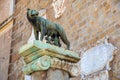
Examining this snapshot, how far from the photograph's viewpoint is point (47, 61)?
10.4ft

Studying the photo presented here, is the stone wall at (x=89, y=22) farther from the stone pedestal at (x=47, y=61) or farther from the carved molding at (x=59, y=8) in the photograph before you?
the stone pedestal at (x=47, y=61)

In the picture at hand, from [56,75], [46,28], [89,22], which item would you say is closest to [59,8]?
[89,22]

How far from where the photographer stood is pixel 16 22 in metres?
7.90

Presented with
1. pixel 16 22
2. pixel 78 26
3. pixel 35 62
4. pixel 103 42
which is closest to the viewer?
pixel 35 62

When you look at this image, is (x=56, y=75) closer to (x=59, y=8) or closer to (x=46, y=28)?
(x=46, y=28)

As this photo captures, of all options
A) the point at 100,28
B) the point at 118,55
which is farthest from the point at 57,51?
the point at 100,28

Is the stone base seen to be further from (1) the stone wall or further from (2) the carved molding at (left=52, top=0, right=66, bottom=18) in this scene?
(2) the carved molding at (left=52, top=0, right=66, bottom=18)

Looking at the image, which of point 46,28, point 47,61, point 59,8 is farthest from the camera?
point 59,8

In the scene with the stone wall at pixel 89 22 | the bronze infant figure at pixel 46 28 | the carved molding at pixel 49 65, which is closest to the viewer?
the carved molding at pixel 49 65

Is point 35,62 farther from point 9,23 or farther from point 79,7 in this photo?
point 9,23

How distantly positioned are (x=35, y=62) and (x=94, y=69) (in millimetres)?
1757

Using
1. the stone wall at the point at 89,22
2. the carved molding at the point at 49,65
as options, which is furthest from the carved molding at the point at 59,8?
the carved molding at the point at 49,65

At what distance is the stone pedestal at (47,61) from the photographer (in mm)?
3191

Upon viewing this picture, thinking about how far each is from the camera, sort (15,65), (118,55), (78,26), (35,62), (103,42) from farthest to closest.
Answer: (15,65) < (78,26) < (103,42) < (118,55) < (35,62)
